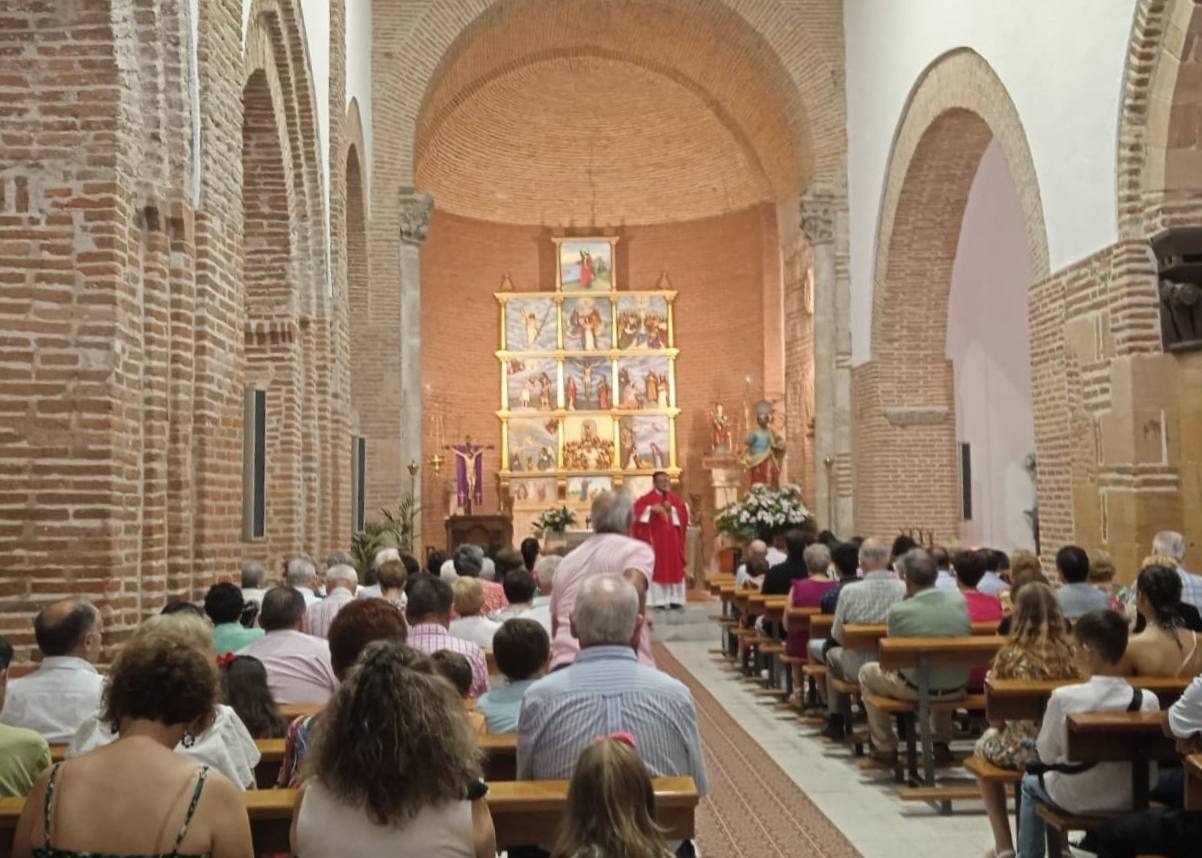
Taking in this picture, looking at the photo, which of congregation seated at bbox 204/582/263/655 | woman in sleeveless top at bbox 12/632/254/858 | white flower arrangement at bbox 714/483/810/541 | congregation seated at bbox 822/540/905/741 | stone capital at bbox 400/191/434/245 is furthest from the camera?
stone capital at bbox 400/191/434/245

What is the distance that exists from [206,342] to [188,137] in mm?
1171

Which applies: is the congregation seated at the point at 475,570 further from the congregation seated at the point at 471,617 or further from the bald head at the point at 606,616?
the bald head at the point at 606,616

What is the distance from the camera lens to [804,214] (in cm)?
1870

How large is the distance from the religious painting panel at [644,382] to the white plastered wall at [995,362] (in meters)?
6.82

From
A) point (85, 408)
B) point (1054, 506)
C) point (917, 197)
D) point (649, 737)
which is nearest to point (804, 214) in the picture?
point (917, 197)

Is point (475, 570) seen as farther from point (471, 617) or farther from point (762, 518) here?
point (762, 518)

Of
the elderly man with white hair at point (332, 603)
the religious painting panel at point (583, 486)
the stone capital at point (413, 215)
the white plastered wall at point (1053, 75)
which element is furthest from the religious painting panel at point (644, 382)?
the elderly man with white hair at point (332, 603)

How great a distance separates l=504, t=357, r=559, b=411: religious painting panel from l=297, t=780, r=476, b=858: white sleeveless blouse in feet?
69.1

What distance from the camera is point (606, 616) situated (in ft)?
12.7

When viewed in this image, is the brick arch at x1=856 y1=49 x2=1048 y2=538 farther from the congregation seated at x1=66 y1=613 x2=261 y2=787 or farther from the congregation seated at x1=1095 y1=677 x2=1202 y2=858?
the congregation seated at x1=66 y1=613 x2=261 y2=787

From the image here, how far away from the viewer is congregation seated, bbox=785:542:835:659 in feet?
30.2

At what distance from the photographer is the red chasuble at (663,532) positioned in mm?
15133

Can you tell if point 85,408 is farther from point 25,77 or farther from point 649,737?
point 649,737

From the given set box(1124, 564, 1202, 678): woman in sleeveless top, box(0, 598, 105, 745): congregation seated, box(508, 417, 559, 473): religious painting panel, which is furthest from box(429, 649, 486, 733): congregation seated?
box(508, 417, 559, 473): religious painting panel
